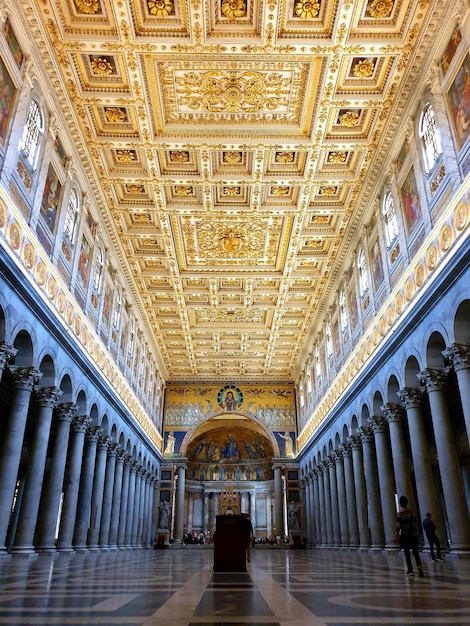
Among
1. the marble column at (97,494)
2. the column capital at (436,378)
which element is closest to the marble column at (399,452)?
the column capital at (436,378)

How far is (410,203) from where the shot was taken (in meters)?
16.2

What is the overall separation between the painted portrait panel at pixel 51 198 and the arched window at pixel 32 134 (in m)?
1.00

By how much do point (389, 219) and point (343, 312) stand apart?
23.9 ft

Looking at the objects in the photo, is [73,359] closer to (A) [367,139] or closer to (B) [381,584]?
(A) [367,139]

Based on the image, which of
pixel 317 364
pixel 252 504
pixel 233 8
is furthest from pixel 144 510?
pixel 233 8

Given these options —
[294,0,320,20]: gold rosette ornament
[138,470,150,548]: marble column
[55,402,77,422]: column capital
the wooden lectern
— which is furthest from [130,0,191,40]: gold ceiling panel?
[138,470,150,548]: marble column

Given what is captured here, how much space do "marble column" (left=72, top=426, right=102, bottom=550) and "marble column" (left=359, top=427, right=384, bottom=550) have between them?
10409mm

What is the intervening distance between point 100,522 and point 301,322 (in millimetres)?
15807

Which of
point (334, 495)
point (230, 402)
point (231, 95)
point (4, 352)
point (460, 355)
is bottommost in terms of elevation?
point (334, 495)

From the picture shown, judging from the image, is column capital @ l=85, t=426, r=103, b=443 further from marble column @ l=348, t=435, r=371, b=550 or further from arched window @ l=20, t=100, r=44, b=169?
arched window @ l=20, t=100, r=44, b=169

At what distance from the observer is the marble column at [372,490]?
1867 cm

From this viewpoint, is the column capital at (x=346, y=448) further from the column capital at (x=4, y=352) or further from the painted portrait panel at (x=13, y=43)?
the painted portrait panel at (x=13, y=43)

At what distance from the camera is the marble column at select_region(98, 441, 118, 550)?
22.4 m

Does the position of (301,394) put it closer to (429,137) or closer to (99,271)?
(99,271)
